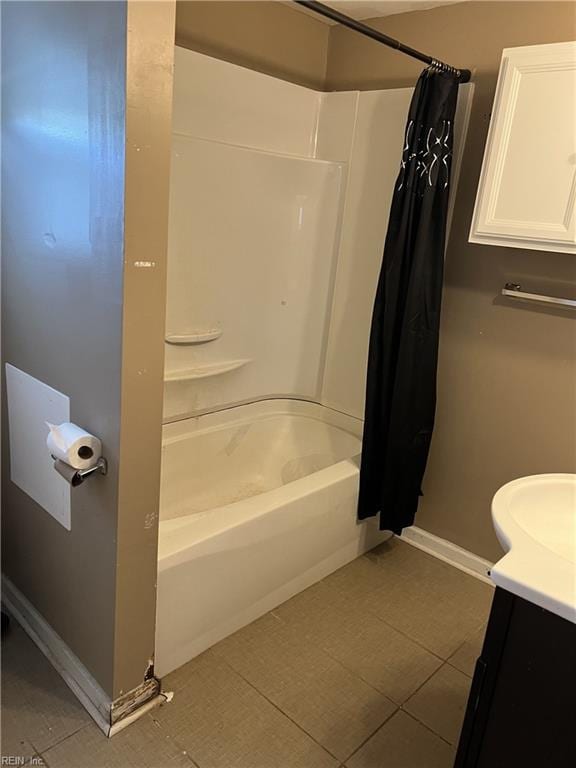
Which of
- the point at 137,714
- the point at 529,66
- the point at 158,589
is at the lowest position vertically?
the point at 137,714

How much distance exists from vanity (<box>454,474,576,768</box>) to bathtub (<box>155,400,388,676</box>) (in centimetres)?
86

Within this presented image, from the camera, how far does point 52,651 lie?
1.81m

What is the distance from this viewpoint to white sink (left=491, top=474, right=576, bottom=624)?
1003 millimetres

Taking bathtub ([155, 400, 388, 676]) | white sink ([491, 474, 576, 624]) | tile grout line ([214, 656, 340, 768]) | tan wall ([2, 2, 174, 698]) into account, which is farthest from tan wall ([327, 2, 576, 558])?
tan wall ([2, 2, 174, 698])

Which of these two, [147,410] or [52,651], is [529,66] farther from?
Result: [52,651]

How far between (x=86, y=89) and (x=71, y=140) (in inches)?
4.9

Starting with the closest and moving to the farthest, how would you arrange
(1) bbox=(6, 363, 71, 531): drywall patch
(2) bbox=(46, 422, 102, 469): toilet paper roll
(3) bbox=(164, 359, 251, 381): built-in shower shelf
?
(2) bbox=(46, 422, 102, 469): toilet paper roll → (1) bbox=(6, 363, 71, 531): drywall patch → (3) bbox=(164, 359, 251, 381): built-in shower shelf

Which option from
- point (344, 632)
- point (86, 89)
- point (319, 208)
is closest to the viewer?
point (86, 89)

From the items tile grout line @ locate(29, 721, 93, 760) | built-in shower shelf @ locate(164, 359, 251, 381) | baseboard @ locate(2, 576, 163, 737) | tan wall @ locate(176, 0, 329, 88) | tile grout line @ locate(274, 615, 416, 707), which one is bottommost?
tile grout line @ locate(29, 721, 93, 760)

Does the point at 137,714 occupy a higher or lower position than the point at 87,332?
lower

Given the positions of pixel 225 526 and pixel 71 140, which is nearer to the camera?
pixel 71 140

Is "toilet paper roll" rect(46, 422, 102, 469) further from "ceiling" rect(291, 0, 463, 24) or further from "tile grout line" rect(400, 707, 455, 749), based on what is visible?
"ceiling" rect(291, 0, 463, 24)

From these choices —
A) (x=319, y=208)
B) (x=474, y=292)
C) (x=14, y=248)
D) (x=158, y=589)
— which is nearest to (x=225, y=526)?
(x=158, y=589)

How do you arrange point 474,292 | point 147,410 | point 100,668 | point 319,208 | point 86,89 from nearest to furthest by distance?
point 86,89 < point 147,410 < point 100,668 < point 474,292 < point 319,208
